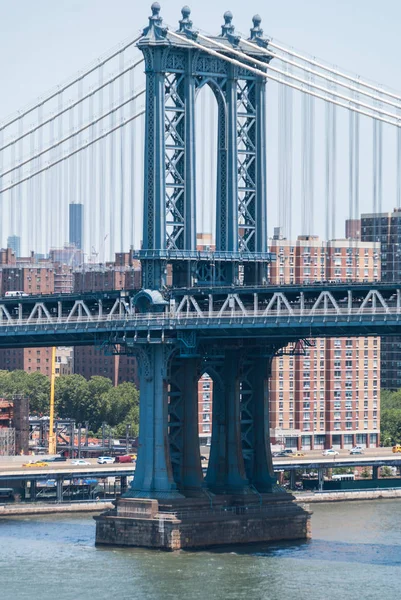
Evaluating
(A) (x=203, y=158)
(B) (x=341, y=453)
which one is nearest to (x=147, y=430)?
(A) (x=203, y=158)

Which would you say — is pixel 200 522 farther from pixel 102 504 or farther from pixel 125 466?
pixel 125 466

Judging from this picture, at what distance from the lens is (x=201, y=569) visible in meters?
104

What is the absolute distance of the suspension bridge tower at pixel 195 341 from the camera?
111062 millimetres

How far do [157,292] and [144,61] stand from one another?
A: 38.1 feet

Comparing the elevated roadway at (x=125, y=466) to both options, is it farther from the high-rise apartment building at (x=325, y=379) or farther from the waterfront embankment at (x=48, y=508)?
the high-rise apartment building at (x=325, y=379)

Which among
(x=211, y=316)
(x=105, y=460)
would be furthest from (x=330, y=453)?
(x=211, y=316)

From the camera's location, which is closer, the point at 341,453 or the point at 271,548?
the point at 271,548

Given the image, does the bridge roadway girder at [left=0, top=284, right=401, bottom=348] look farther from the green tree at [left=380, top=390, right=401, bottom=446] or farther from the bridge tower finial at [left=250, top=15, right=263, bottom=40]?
the green tree at [left=380, top=390, right=401, bottom=446]

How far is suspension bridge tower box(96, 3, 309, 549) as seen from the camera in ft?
364

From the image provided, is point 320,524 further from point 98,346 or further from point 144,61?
point 144,61

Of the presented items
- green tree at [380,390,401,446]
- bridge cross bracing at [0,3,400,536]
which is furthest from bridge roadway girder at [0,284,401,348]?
green tree at [380,390,401,446]

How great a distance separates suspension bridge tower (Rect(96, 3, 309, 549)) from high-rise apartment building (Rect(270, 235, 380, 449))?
2373 inches

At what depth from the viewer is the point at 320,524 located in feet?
413

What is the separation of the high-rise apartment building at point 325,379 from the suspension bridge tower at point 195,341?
60262 millimetres
